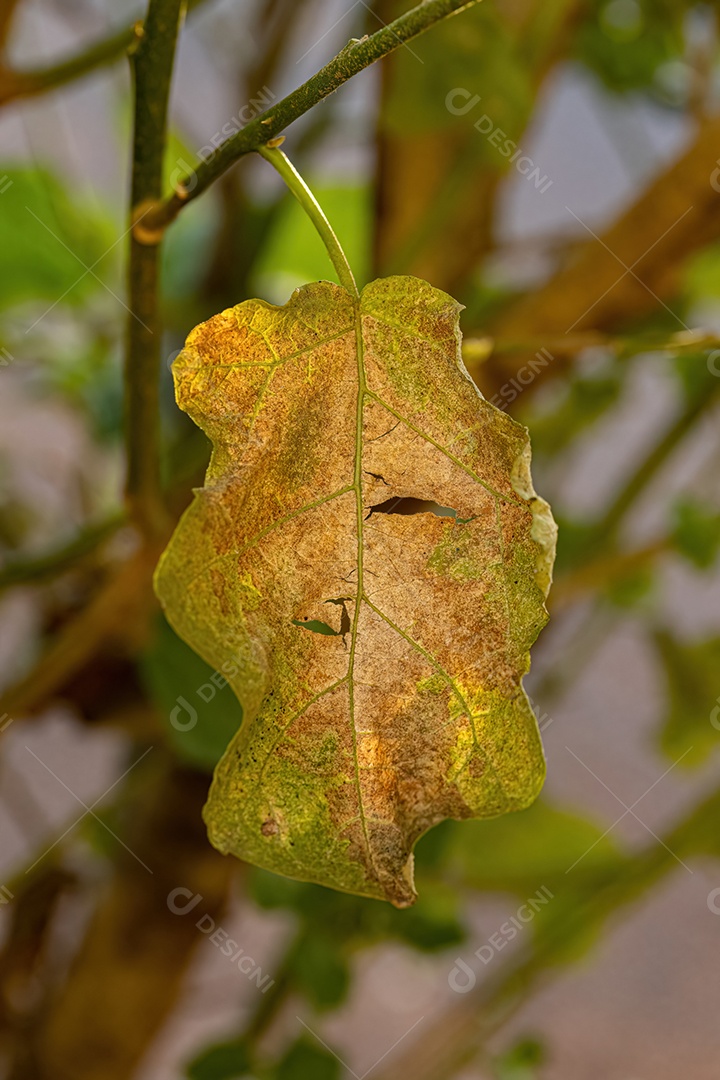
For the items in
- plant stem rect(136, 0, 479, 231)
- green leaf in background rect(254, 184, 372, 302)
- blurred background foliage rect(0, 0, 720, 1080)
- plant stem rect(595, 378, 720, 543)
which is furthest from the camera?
green leaf in background rect(254, 184, 372, 302)

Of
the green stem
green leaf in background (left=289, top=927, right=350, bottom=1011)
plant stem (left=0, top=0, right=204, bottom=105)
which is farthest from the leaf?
green leaf in background (left=289, top=927, right=350, bottom=1011)

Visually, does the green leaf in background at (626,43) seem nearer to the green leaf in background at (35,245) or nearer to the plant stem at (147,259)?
the green leaf in background at (35,245)

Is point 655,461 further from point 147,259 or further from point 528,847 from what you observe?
point 147,259

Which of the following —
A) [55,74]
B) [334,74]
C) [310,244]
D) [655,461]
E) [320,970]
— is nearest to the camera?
[334,74]

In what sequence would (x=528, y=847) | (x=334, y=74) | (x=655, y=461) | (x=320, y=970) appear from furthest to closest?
(x=528, y=847), (x=655, y=461), (x=320, y=970), (x=334, y=74)

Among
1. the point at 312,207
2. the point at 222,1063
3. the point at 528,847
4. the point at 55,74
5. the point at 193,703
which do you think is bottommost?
the point at 528,847

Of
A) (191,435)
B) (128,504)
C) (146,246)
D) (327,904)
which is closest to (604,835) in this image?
(327,904)

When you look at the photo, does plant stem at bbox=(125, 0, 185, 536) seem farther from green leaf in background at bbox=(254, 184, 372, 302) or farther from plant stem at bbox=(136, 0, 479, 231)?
green leaf in background at bbox=(254, 184, 372, 302)

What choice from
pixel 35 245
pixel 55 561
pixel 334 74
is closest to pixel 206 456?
pixel 55 561
